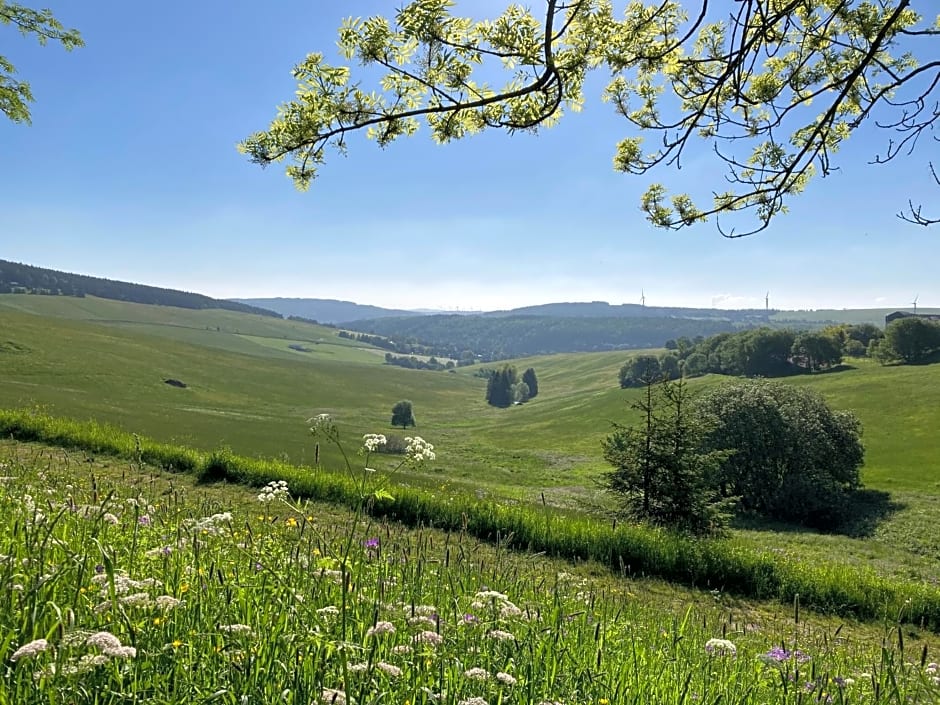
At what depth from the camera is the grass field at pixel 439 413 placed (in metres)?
35.7

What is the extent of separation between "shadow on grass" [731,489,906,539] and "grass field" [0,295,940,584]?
0.51 meters

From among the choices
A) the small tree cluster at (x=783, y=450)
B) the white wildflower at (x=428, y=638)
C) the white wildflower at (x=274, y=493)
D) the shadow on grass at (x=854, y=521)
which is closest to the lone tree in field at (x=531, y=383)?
the small tree cluster at (x=783, y=450)

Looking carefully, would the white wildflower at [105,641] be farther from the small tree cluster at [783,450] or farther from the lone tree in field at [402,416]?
the lone tree in field at [402,416]

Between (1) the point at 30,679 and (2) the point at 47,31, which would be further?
(2) the point at 47,31

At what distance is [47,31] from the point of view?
14.5m

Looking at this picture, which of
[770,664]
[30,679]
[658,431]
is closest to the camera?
[30,679]

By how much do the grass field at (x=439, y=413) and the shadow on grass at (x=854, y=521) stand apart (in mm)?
509

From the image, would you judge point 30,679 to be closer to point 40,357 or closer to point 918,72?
point 918,72

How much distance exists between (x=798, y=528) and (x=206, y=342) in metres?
194

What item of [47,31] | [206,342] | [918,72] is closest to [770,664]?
[918,72]

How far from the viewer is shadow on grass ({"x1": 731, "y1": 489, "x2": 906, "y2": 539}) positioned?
1649 inches

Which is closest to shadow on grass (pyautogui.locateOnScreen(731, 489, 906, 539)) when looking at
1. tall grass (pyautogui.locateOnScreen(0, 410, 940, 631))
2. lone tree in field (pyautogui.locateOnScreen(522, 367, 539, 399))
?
tall grass (pyautogui.locateOnScreen(0, 410, 940, 631))

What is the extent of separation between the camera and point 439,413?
495ft

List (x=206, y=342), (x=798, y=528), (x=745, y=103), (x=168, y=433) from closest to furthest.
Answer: (x=745, y=103), (x=168, y=433), (x=798, y=528), (x=206, y=342)
